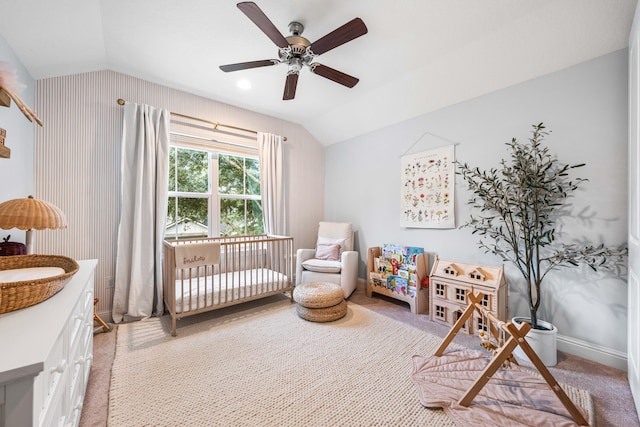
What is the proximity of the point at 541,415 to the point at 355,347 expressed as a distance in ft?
3.71

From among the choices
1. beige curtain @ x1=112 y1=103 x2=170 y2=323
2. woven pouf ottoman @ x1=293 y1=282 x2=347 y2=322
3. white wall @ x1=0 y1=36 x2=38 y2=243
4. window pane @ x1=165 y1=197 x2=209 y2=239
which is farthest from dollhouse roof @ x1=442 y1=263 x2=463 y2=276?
white wall @ x1=0 y1=36 x2=38 y2=243

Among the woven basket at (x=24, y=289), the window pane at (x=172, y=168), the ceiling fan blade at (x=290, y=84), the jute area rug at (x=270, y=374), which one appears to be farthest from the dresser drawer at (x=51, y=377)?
the window pane at (x=172, y=168)

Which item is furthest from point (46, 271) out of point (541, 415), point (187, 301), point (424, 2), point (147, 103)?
point (424, 2)

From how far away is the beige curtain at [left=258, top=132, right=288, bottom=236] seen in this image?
141 inches

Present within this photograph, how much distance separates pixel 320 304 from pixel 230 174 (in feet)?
6.95

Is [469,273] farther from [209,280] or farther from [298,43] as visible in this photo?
[209,280]

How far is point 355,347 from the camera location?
6.84 feet

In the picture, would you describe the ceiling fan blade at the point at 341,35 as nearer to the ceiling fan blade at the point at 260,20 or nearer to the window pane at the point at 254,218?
the ceiling fan blade at the point at 260,20

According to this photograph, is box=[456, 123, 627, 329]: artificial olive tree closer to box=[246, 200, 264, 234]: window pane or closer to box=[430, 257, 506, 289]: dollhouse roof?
box=[430, 257, 506, 289]: dollhouse roof

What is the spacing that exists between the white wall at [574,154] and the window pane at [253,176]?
89.6 inches

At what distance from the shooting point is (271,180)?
11.9 ft

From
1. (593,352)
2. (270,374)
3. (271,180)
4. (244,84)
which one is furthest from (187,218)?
(593,352)

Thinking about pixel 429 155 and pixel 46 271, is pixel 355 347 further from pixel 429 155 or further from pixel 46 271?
pixel 429 155

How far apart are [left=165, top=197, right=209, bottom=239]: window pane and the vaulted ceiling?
1329 millimetres
